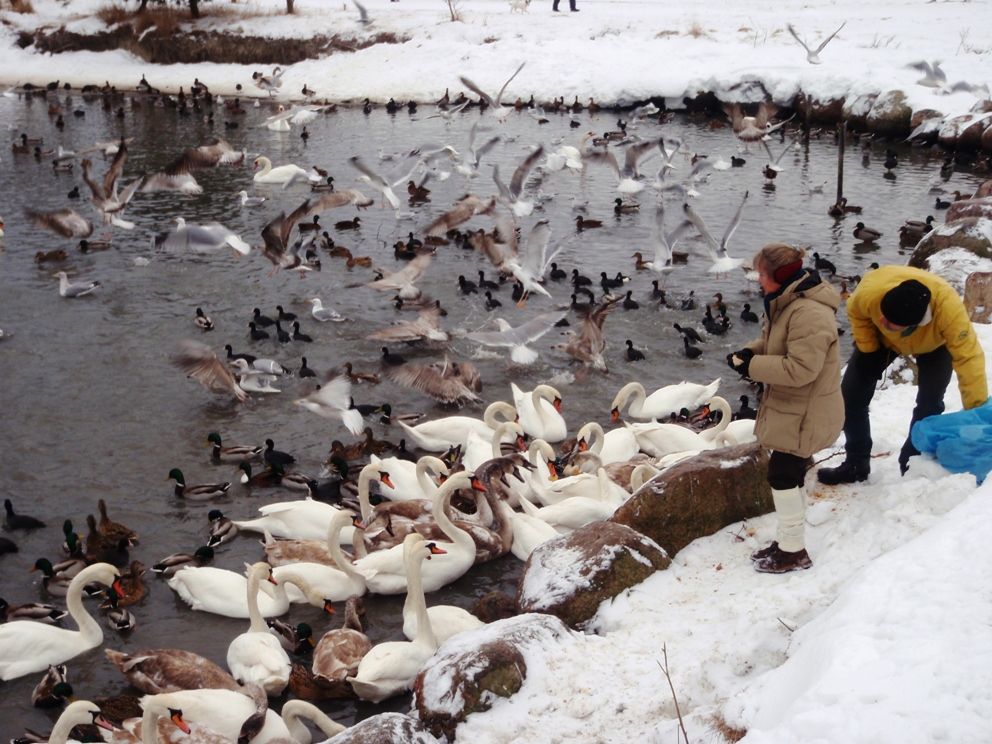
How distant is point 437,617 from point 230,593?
1688mm

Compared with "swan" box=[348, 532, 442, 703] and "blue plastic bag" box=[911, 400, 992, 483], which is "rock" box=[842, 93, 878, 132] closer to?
"blue plastic bag" box=[911, 400, 992, 483]

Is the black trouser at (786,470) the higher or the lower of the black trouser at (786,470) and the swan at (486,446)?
the higher

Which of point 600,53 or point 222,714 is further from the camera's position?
point 600,53

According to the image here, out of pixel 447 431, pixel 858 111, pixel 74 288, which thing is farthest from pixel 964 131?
pixel 74 288

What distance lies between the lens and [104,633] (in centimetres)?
684

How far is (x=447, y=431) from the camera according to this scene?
31.6 ft

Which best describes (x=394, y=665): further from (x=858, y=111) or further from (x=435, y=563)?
(x=858, y=111)

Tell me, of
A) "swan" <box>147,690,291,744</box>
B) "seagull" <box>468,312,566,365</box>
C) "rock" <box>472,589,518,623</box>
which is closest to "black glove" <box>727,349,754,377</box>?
"rock" <box>472,589,518,623</box>

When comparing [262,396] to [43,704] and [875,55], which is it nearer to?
[43,704]

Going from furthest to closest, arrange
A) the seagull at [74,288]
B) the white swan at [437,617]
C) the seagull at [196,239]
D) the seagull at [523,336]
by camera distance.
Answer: the seagull at [196,239] < the seagull at [74,288] < the seagull at [523,336] < the white swan at [437,617]

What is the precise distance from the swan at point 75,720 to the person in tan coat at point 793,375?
4.10 metres

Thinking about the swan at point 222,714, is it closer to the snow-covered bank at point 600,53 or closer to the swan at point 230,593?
the swan at point 230,593

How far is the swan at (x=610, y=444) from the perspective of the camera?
355 inches

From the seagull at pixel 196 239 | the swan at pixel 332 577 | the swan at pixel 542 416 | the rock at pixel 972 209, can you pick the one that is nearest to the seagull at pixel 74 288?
the seagull at pixel 196 239
